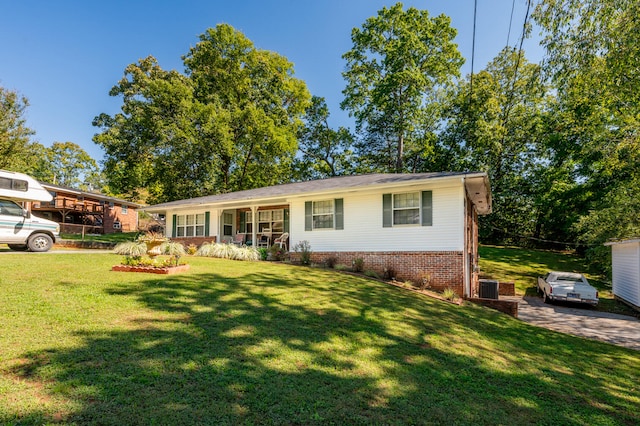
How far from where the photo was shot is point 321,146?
3262cm

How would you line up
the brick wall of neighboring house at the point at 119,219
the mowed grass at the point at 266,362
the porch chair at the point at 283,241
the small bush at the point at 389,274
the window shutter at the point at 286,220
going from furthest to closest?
the brick wall of neighboring house at the point at 119,219 < the window shutter at the point at 286,220 < the porch chair at the point at 283,241 < the small bush at the point at 389,274 < the mowed grass at the point at 266,362

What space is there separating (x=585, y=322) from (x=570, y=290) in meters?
2.83

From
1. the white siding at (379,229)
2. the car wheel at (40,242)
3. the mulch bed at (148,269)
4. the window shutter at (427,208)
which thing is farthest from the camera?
the car wheel at (40,242)

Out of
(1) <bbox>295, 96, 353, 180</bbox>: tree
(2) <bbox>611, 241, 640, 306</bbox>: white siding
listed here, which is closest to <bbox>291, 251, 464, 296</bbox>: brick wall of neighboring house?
(2) <bbox>611, 241, 640, 306</bbox>: white siding

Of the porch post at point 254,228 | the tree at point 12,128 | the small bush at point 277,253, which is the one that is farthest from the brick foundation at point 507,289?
the tree at point 12,128

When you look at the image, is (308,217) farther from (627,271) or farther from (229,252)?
(627,271)

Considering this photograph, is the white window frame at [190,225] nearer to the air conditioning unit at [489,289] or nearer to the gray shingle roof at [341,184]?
the gray shingle roof at [341,184]

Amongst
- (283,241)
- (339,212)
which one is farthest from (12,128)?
(339,212)

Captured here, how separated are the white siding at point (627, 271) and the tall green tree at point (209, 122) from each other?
23.0 meters

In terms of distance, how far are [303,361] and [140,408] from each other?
200 cm

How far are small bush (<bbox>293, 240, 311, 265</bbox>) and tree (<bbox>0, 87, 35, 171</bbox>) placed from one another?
2667 centimetres

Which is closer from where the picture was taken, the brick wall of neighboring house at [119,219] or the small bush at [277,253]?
the small bush at [277,253]

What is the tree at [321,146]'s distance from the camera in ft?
105

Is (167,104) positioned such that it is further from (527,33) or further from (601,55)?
(601,55)
